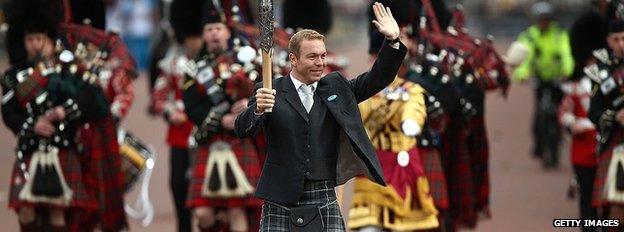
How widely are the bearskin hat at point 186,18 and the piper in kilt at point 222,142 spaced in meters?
1.63

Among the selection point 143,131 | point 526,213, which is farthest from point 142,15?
point 526,213

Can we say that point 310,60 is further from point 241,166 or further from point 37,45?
point 37,45

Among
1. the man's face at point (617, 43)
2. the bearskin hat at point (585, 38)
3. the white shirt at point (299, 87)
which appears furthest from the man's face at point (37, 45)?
the bearskin hat at point (585, 38)

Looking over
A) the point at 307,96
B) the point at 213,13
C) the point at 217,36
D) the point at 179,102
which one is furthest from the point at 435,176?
the point at 179,102

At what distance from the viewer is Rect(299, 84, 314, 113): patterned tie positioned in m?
9.28

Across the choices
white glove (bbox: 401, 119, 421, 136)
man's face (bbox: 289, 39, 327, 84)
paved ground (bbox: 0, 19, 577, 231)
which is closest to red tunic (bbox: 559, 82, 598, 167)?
paved ground (bbox: 0, 19, 577, 231)

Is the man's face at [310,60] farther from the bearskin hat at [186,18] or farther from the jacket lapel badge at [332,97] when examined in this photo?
the bearskin hat at [186,18]

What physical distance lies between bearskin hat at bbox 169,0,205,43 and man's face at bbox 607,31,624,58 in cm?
360

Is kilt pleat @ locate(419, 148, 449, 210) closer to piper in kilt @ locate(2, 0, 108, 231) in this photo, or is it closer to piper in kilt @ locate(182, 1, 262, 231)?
piper in kilt @ locate(182, 1, 262, 231)

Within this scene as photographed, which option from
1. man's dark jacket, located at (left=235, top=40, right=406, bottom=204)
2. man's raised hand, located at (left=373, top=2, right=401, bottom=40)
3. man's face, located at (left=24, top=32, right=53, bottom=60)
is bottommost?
man's dark jacket, located at (left=235, top=40, right=406, bottom=204)

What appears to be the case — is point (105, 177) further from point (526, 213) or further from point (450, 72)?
point (526, 213)

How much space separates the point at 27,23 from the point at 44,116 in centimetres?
78

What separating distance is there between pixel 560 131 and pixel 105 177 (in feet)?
26.8

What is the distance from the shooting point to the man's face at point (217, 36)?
41.3 ft
